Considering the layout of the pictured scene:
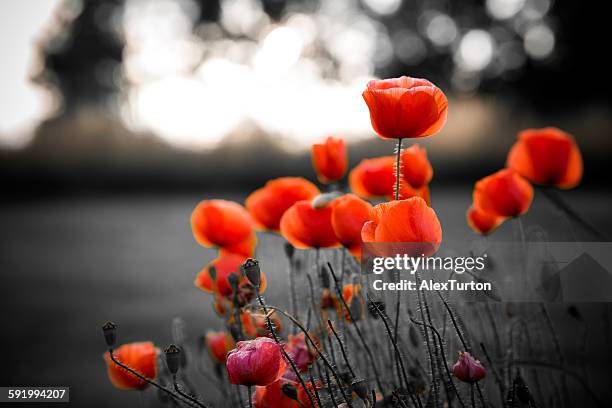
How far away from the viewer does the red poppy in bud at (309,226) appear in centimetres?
62

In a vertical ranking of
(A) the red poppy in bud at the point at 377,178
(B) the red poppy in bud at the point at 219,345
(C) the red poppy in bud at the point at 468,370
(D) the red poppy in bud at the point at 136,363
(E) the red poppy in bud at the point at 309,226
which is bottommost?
(C) the red poppy in bud at the point at 468,370

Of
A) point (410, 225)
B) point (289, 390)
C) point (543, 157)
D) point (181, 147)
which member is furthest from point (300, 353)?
point (181, 147)

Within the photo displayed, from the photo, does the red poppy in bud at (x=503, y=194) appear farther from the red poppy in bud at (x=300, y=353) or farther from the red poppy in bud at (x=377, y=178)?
the red poppy in bud at (x=300, y=353)

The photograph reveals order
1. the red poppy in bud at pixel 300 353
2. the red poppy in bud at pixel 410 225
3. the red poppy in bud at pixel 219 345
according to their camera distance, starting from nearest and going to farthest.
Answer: the red poppy in bud at pixel 410 225, the red poppy in bud at pixel 300 353, the red poppy in bud at pixel 219 345

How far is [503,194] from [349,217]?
236 millimetres

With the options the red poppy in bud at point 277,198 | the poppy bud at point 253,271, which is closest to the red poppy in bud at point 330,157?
the red poppy in bud at point 277,198

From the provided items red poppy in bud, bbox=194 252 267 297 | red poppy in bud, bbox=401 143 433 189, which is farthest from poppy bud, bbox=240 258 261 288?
red poppy in bud, bbox=401 143 433 189

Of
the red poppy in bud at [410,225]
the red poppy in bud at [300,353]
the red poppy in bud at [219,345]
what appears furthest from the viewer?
the red poppy in bud at [219,345]

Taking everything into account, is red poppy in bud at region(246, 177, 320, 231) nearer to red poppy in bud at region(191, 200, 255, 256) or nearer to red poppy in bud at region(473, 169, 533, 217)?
red poppy in bud at region(191, 200, 255, 256)

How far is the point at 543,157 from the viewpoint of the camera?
79 cm

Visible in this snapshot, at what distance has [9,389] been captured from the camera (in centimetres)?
91

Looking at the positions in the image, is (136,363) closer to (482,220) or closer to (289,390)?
(289,390)

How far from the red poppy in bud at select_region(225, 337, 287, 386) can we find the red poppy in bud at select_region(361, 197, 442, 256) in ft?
0.39

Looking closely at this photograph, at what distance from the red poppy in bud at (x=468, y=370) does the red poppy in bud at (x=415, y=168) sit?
25 centimetres
